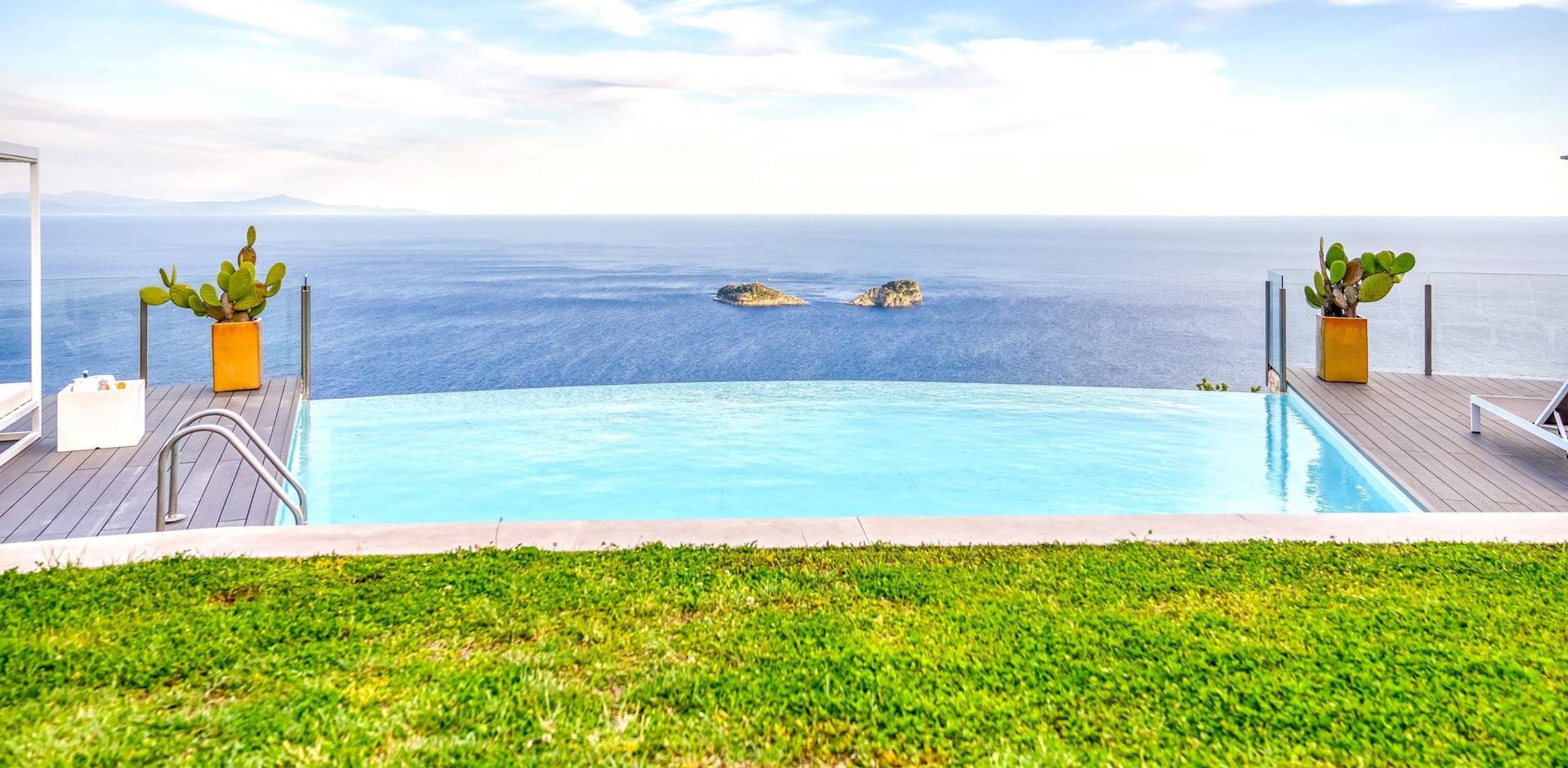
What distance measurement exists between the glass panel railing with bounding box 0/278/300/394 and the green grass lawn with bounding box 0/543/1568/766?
5.73 metres

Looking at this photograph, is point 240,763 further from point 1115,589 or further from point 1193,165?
point 1193,165

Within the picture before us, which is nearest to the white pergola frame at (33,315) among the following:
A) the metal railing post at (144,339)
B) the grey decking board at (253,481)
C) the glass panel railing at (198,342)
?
the grey decking board at (253,481)

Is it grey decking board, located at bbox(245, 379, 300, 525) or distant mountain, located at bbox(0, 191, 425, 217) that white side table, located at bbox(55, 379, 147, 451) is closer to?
grey decking board, located at bbox(245, 379, 300, 525)

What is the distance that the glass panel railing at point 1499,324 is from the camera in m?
8.39

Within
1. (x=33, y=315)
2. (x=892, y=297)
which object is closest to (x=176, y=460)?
(x=33, y=315)

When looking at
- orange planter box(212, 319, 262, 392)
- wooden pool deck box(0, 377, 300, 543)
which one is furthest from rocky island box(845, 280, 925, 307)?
wooden pool deck box(0, 377, 300, 543)

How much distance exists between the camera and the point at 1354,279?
8.64m

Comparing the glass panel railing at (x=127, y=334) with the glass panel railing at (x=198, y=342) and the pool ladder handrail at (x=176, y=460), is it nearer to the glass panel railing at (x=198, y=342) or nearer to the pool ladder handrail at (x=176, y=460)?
the glass panel railing at (x=198, y=342)

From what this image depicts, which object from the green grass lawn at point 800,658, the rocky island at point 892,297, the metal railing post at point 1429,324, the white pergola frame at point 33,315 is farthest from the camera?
the rocky island at point 892,297

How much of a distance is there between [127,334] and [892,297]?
187 ft

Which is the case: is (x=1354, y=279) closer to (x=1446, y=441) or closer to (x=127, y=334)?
(x=1446, y=441)

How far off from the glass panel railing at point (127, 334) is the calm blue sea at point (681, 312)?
0.02 meters

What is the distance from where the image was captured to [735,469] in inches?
262

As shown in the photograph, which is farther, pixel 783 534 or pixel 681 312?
pixel 681 312
